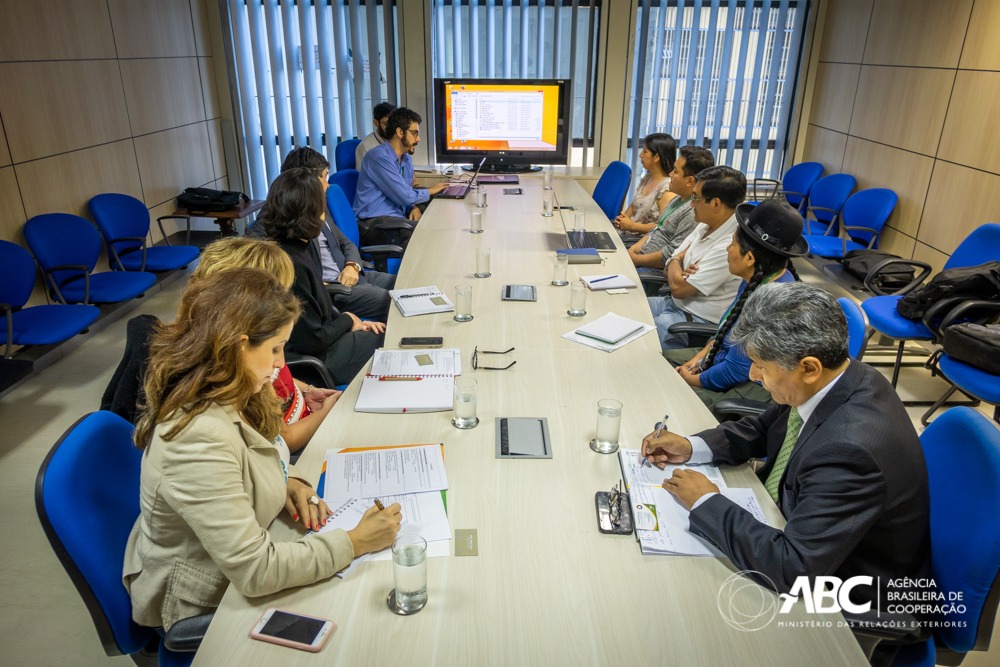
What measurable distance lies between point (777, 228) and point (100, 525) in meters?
2.30

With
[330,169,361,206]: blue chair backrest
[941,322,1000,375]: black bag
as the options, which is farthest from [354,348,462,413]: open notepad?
[330,169,361,206]: blue chair backrest

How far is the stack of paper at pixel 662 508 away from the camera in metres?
1.51

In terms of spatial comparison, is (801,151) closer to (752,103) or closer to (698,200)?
(752,103)

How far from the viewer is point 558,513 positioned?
1.62 m

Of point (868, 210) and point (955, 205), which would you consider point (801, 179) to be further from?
point (955, 205)

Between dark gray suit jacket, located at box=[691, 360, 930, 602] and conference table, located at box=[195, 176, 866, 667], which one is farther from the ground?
dark gray suit jacket, located at box=[691, 360, 930, 602]

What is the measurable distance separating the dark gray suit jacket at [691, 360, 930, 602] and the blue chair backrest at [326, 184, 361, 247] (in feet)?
10.4

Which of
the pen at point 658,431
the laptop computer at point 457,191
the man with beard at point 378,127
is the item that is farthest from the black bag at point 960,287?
the man with beard at point 378,127

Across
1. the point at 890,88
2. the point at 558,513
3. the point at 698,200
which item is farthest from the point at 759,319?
the point at 890,88

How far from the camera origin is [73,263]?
4117 millimetres

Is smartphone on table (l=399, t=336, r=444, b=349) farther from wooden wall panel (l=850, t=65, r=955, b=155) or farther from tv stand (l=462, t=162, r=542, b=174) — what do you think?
wooden wall panel (l=850, t=65, r=955, b=155)

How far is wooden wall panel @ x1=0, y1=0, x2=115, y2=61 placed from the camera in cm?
395

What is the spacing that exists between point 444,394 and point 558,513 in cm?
66

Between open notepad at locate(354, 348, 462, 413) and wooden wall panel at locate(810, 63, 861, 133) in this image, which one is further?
wooden wall panel at locate(810, 63, 861, 133)
